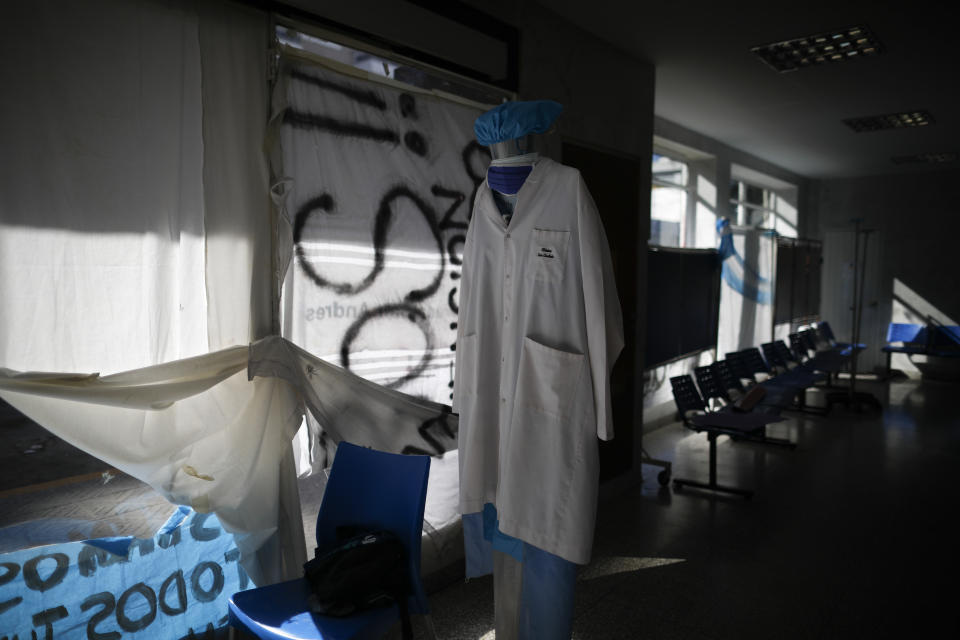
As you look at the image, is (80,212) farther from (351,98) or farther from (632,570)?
(632,570)

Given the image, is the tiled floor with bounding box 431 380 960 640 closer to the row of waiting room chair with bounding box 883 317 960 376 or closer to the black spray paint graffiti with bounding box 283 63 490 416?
the black spray paint graffiti with bounding box 283 63 490 416

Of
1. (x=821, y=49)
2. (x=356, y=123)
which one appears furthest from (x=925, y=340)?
(x=356, y=123)

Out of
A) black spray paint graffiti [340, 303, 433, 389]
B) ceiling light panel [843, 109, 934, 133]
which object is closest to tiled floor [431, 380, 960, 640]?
black spray paint graffiti [340, 303, 433, 389]

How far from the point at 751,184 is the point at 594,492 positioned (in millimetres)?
8134

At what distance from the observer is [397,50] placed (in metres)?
2.51

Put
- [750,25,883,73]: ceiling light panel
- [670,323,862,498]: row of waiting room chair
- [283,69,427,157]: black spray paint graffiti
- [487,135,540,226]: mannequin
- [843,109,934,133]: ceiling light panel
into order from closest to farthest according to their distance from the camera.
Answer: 1. [487,135,540,226]: mannequin
2. [283,69,427,157]: black spray paint graffiti
3. [750,25,883,73]: ceiling light panel
4. [670,323,862,498]: row of waiting room chair
5. [843,109,934,133]: ceiling light panel

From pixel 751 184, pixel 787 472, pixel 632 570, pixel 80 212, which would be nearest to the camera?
pixel 80 212

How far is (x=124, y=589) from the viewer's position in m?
1.87

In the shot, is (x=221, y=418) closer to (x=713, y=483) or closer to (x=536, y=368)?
(x=536, y=368)

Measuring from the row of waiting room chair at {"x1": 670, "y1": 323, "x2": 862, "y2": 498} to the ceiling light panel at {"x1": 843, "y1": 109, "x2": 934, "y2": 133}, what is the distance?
2524 millimetres

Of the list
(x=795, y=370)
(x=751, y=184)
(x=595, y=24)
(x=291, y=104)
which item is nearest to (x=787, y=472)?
(x=795, y=370)

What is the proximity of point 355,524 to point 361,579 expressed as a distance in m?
0.31

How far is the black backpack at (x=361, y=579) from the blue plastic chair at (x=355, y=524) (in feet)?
0.10

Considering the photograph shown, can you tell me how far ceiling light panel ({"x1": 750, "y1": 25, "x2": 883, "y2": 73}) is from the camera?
3875mm
